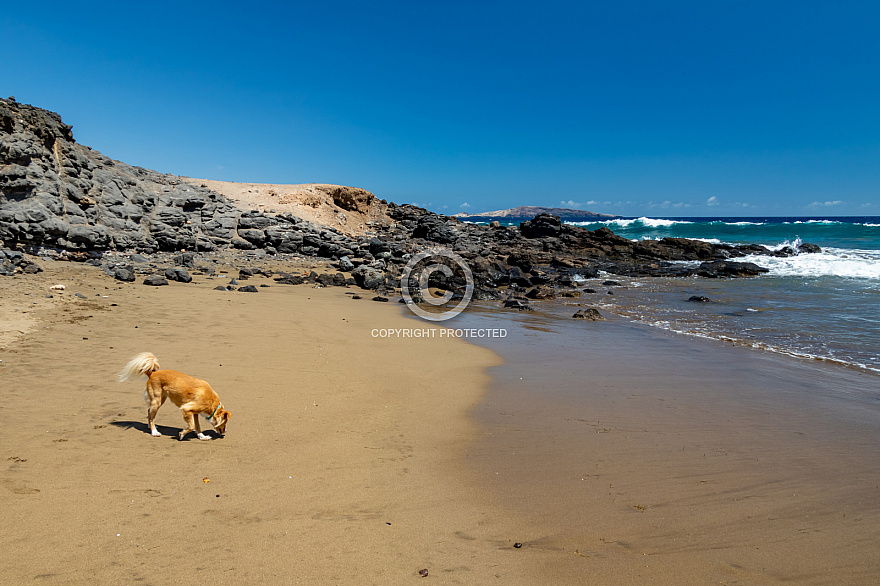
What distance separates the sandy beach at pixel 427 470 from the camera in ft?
9.26

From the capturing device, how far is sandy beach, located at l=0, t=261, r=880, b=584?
2.82 meters

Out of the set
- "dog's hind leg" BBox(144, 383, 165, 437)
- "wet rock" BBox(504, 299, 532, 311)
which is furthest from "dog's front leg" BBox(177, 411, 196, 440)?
"wet rock" BBox(504, 299, 532, 311)

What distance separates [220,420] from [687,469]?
442 cm

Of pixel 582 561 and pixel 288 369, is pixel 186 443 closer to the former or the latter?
pixel 288 369

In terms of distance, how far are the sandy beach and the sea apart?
234cm

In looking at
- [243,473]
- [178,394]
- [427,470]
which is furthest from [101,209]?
[427,470]

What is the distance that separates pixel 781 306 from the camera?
15.1 metres

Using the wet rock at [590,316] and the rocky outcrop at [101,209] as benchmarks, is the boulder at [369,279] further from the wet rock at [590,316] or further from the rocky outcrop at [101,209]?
the rocky outcrop at [101,209]

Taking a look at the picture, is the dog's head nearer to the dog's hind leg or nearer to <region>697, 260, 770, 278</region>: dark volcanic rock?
the dog's hind leg

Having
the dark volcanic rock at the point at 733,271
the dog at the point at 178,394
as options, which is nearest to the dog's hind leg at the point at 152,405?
the dog at the point at 178,394

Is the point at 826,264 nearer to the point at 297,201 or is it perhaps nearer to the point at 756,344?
the point at 756,344

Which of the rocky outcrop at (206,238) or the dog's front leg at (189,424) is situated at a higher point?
the rocky outcrop at (206,238)

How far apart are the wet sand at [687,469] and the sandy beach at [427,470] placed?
0.07 ft

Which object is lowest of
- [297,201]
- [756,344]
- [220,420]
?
[756,344]
